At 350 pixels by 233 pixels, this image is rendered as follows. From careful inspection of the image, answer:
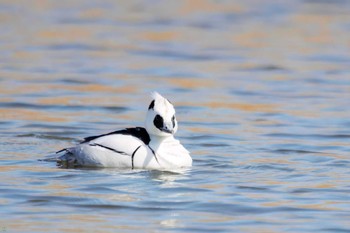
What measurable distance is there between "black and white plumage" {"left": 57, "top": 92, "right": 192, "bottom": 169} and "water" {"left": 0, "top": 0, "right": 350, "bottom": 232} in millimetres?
180

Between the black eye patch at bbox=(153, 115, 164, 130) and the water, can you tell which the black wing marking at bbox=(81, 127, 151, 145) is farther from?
the water

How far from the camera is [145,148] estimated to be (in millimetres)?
11727

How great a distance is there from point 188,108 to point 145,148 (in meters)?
4.42

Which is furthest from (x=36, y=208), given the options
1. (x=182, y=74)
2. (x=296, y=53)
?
(x=296, y=53)

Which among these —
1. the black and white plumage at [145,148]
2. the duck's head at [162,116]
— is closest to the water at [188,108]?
the black and white plumage at [145,148]

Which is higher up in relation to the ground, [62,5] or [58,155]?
[62,5]

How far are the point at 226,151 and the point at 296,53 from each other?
7.86m

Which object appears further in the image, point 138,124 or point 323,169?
point 138,124

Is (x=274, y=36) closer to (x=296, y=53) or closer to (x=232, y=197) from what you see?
(x=296, y=53)

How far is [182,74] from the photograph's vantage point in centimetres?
1883

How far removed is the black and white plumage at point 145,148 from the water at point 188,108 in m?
0.18

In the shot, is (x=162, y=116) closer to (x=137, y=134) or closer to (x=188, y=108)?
(x=137, y=134)

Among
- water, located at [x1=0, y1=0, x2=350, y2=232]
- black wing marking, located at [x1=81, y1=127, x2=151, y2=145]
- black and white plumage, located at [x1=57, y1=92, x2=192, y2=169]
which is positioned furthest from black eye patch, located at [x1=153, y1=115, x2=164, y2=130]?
water, located at [x1=0, y1=0, x2=350, y2=232]

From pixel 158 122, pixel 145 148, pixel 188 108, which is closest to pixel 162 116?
pixel 158 122
